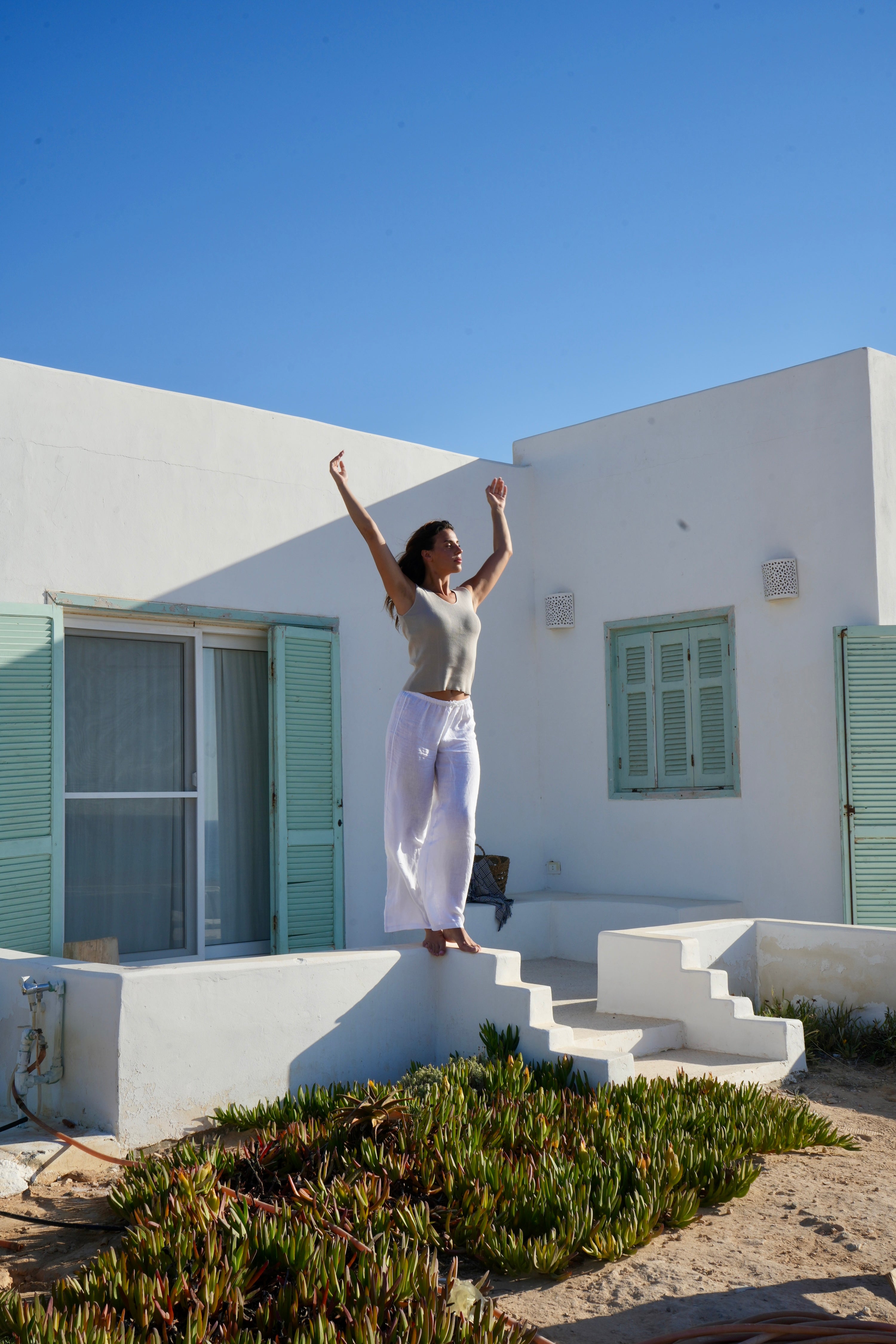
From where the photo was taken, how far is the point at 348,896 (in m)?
7.38

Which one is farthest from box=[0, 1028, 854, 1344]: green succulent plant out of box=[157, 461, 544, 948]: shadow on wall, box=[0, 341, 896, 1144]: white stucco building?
box=[157, 461, 544, 948]: shadow on wall

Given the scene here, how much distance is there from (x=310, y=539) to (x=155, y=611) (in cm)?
123

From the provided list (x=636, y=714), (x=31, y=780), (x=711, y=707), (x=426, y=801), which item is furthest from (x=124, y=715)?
(x=711, y=707)

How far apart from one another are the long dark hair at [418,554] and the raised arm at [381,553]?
0.25 feet

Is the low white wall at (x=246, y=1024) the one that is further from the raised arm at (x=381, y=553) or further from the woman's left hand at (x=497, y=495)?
the woman's left hand at (x=497, y=495)

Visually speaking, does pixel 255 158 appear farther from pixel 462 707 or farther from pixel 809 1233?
pixel 809 1233

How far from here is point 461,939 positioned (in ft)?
16.3

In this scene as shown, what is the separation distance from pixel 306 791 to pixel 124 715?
1.21 metres

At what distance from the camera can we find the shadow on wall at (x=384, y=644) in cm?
735

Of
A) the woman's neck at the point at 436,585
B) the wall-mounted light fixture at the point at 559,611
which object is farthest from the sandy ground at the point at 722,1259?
the wall-mounted light fixture at the point at 559,611

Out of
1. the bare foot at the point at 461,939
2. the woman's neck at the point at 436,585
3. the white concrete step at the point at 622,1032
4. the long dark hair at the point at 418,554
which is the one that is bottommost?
the white concrete step at the point at 622,1032

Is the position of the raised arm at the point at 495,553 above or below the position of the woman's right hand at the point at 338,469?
below

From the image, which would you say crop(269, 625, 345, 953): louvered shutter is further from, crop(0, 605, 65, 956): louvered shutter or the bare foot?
the bare foot

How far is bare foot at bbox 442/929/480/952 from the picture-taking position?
4.92 metres
